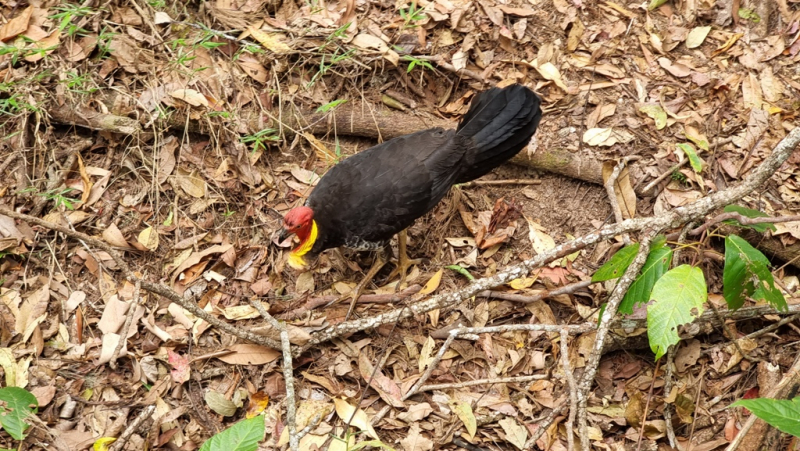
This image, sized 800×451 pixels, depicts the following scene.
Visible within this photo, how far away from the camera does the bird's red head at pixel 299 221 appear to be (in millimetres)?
4207

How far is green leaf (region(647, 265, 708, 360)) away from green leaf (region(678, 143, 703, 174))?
5.72ft

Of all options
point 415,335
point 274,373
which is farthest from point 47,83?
point 415,335

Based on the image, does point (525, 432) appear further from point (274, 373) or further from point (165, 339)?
point (165, 339)

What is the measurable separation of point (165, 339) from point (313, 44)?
250 centimetres

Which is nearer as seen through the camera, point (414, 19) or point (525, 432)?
point (525, 432)

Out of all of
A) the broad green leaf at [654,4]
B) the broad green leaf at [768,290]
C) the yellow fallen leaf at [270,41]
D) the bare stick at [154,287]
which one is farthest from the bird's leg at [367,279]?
the broad green leaf at [654,4]

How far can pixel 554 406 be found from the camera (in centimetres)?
385

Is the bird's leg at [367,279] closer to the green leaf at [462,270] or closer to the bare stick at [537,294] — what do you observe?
the green leaf at [462,270]

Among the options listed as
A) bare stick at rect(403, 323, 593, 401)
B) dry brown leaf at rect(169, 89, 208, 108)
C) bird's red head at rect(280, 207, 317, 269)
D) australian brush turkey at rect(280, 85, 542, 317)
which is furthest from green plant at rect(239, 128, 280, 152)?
bare stick at rect(403, 323, 593, 401)

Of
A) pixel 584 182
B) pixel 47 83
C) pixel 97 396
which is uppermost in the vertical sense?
pixel 47 83

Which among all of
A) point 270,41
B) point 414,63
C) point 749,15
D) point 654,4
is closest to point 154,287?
point 270,41

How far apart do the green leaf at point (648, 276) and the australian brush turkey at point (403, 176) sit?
1398 mm

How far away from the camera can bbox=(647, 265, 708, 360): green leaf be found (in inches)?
117

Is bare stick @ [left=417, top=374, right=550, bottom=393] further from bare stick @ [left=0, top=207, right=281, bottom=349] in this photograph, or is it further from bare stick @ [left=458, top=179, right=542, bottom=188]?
bare stick @ [left=458, top=179, right=542, bottom=188]
